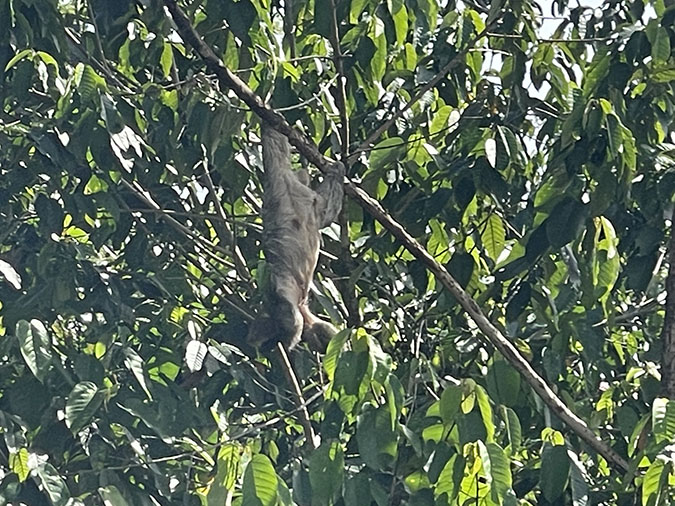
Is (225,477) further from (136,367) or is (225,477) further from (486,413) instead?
(136,367)

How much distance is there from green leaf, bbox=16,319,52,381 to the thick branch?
1028 millimetres

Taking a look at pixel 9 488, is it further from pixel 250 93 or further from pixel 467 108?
pixel 467 108

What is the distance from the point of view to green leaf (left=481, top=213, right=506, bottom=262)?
417 centimetres

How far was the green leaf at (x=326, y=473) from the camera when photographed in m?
2.87

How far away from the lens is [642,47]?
3604 millimetres

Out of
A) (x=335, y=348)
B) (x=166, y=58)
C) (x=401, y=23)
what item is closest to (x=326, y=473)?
(x=335, y=348)

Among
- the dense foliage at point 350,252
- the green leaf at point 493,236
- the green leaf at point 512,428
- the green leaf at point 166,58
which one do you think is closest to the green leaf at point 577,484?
the dense foliage at point 350,252

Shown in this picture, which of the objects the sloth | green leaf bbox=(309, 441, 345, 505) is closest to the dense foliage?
green leaf bbox=(309, 441, 345, 505)

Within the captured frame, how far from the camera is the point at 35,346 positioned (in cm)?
350

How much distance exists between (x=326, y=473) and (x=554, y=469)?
63 cm

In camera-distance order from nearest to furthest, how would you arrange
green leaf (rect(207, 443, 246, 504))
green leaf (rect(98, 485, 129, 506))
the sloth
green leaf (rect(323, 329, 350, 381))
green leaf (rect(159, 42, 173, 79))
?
green leaf (rect(207, 443, 246, 504)), green leaf (rect(323, 329, 350, 381)), green leaf (rect(98, 485, 129, 506)), green leaf (rect(159, 42, 173, 79)), the sloth

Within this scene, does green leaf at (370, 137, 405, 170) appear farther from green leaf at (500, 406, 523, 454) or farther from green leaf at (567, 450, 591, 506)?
green leaf at (567, 450, 591, 506)

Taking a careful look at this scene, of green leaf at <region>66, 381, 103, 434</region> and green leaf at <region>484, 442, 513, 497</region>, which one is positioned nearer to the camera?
green leaf at <region>484, 442, 513, 497</region>

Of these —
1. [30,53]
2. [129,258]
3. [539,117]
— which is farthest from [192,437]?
[539,117]
